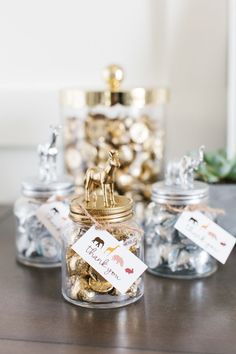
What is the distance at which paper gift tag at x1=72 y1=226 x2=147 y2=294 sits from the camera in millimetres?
631

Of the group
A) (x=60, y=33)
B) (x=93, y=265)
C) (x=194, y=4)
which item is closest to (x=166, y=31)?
(x=194, y=4)

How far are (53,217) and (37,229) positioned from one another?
4cm

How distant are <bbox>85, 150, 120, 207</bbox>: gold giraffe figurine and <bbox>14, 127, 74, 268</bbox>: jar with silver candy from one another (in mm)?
116

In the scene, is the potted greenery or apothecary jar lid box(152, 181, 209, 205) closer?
apothecary jar lid box(152, 181, 209, 205)

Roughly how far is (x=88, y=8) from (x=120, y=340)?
0.74 metres

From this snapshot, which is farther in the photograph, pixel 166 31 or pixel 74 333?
pixel 166 31

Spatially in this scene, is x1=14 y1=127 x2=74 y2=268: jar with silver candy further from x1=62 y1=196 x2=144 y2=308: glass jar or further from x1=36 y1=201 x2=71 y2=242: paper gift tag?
x1=62 y1=196 x2=144 y2=308: glass jar

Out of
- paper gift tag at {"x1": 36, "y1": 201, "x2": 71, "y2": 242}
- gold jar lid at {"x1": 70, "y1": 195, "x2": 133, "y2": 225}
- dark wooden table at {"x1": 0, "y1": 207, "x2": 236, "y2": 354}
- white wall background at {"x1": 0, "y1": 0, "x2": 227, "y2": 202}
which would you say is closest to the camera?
dark wooden table at {"x1": 0, "y1": 207, "x2": 236, "y2": 354}

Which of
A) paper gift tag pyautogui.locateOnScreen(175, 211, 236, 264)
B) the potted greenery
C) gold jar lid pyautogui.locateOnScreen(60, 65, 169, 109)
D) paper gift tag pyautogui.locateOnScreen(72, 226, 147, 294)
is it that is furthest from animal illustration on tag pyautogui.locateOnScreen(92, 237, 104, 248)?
gold jar lid pyautogui.locateOnScreen(60, 65, 169, 109)

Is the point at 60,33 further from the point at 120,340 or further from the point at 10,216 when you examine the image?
the point at 120,340

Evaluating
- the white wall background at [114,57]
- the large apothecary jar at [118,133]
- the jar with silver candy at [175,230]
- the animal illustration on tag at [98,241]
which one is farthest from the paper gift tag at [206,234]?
the white wall background at [114,57]

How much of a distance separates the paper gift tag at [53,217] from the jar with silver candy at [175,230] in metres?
0.13

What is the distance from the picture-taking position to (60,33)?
1115 millimetres

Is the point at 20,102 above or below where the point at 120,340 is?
above
